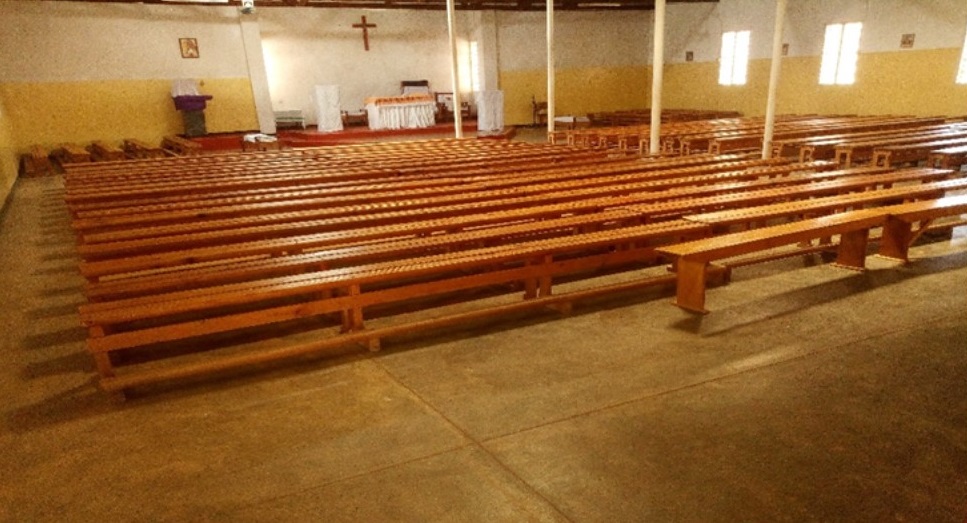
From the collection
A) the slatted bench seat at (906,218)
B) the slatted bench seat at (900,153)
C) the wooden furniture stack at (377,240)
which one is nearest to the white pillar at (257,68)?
the wooden furniture stack at (377,240)

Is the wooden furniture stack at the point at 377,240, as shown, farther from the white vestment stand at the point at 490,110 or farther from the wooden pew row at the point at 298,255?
the white vestment stand at the point at 490,110

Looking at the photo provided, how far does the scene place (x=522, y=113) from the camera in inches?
773

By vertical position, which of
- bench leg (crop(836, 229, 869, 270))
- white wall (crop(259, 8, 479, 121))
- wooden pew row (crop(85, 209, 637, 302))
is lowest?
bench leg (crop(836, 229, 869, 270))

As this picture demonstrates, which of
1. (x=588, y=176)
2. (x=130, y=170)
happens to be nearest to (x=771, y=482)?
(x=588, y=176)

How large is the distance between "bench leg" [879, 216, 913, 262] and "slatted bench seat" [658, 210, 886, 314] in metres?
0.28

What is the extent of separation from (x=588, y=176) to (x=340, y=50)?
13641 mm

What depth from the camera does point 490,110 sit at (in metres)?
15.1

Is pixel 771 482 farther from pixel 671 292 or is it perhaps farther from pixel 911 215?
pixel 911 215

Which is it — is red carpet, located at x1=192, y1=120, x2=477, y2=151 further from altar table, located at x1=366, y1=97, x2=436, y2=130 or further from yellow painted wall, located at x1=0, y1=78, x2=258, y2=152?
yellow painted wall, located at x1=0, y1=78, x2=258, y2=152

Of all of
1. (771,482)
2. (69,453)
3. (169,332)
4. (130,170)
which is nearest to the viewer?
(771,482)

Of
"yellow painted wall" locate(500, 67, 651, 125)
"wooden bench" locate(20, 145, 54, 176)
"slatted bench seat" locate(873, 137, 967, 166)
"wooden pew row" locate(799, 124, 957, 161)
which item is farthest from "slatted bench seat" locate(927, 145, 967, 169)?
"wooden bench" locate(20, 145, 54, 176)

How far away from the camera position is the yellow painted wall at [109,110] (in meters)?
14.1

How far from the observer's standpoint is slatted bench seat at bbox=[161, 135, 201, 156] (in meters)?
12.5

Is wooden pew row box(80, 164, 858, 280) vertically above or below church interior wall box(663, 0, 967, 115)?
below
